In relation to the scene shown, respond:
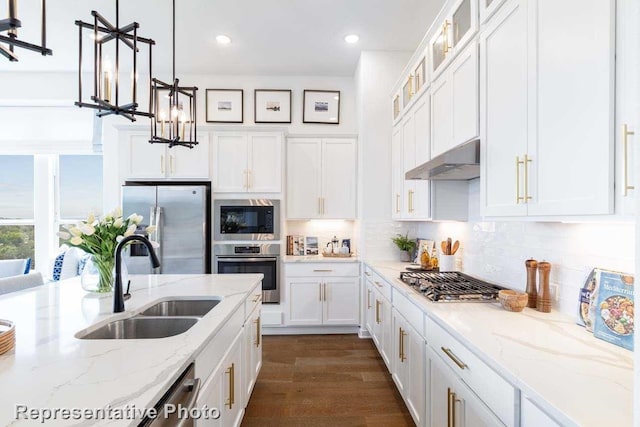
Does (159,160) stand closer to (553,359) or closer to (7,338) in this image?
(7,338)

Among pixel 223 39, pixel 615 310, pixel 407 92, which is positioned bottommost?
pixel 615 310

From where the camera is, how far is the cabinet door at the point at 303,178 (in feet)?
13.7

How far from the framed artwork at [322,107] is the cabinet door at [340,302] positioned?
2063 millimetres

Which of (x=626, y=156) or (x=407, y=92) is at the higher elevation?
(x=407, y=92)

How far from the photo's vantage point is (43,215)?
15.3ft

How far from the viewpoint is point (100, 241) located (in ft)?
5.93

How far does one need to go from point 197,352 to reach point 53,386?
1.30 feet

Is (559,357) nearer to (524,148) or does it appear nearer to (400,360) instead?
(524,148)

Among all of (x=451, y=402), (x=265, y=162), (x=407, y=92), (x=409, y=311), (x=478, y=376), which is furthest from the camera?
(x=265, y=162)

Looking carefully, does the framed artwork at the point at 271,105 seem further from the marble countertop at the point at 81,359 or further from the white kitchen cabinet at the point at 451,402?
the white kitchen cabinet at the point at 451,402

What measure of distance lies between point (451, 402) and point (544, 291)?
2.29ft

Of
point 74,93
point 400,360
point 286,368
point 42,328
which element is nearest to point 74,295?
point 42,328

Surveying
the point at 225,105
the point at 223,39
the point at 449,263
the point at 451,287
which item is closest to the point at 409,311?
the point at 451,287

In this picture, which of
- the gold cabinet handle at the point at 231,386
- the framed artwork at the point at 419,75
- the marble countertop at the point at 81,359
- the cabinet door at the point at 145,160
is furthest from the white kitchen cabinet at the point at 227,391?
the cabinet door at the point at 145,160
